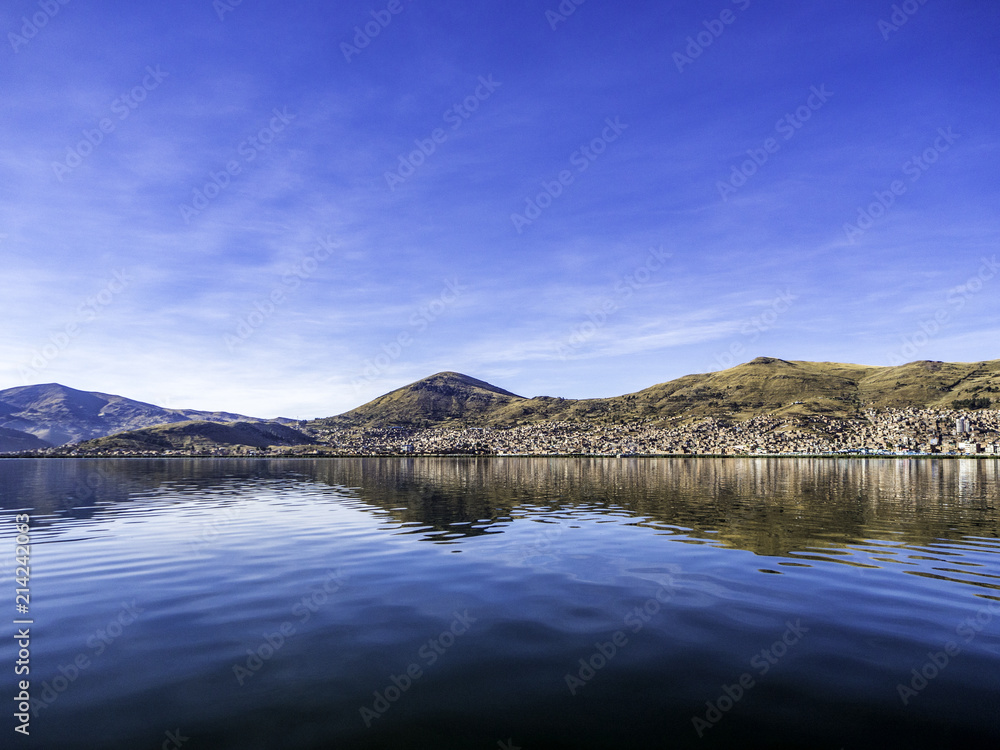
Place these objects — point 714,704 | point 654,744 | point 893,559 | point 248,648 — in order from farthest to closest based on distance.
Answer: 1. point 893,559
2. point 248,648
3. point 714,704
4. point 654,744

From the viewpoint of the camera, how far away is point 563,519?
37.5m

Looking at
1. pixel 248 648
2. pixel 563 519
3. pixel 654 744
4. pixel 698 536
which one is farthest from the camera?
pixel 563 519

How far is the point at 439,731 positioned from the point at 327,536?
2326 centimetres

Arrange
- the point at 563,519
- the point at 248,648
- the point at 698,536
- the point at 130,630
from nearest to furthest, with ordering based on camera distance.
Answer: the point at 248,648, the point at 130,630, the point at 698,536, the point at 563,519

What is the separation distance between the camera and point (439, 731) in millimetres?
8914

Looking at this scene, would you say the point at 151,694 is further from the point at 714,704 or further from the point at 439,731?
the point at 714,704

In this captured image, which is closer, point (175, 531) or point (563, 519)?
point (175, 531)

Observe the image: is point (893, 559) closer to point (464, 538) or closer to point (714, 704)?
point (714, 704)

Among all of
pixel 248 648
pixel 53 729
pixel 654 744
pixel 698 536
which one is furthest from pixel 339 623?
pixel 698 536

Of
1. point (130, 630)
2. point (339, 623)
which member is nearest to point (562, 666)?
point (339, 623)

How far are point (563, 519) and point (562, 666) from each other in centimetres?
2637

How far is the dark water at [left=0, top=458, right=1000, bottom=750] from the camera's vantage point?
9.06 metres

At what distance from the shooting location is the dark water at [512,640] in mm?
9062

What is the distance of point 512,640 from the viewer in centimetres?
1332
